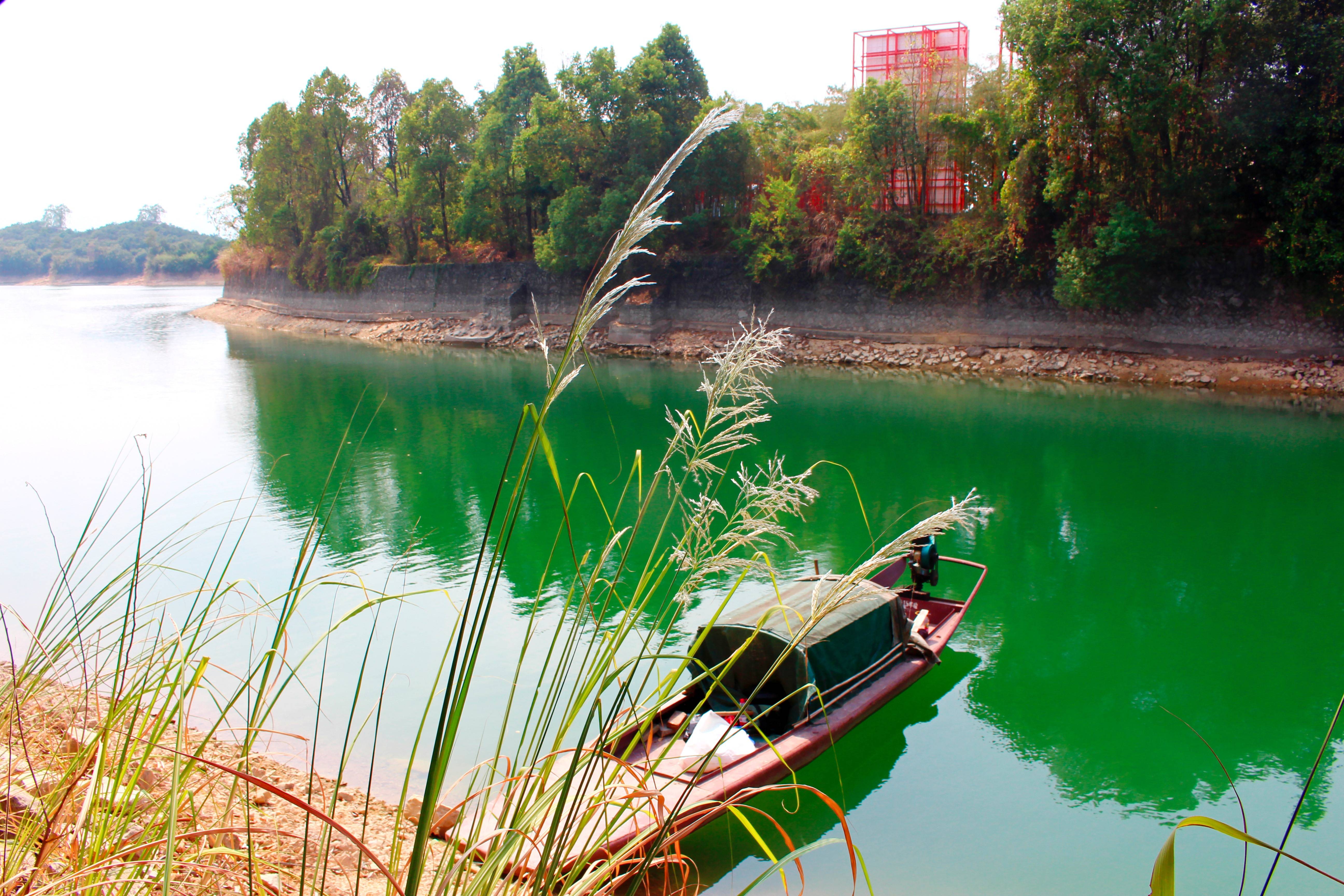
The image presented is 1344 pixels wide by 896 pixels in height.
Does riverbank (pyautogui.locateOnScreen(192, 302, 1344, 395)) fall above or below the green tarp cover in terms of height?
above

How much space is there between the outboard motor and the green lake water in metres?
0.69

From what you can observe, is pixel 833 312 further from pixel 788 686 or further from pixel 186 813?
pixel 186 813

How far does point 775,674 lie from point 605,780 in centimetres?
334

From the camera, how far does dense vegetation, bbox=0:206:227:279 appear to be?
80.2 m

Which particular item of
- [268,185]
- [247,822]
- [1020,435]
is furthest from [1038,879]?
[268,185]

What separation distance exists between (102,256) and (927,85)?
87240mm

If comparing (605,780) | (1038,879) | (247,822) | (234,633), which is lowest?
(1038,879)

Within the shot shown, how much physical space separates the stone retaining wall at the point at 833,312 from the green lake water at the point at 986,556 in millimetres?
2417

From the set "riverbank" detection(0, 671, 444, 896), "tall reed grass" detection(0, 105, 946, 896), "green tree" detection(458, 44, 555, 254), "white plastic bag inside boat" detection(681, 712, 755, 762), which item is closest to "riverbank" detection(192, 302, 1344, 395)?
"green tree" detection(458, 44, 555, 254)

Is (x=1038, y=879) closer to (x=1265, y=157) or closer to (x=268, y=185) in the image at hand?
(x=1265, y=157)

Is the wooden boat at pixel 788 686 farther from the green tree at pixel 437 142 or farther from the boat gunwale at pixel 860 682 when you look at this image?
the green tree at pixel 437 142

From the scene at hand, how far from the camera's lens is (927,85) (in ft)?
77.6

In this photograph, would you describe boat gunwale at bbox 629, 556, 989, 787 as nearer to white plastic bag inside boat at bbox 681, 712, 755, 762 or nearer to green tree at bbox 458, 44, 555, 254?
white plastic bag inside boat at bbox 681, 712, 755, 762

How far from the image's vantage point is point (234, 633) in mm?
7277
